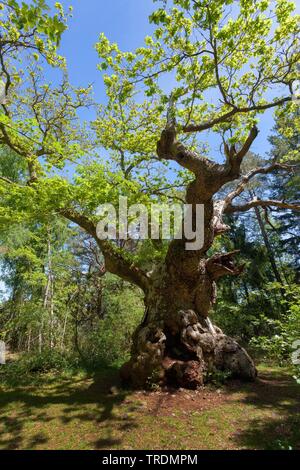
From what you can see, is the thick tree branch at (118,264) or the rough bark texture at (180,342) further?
the thick tree branch at (118,264)

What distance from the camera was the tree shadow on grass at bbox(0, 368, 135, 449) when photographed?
13.3 feet

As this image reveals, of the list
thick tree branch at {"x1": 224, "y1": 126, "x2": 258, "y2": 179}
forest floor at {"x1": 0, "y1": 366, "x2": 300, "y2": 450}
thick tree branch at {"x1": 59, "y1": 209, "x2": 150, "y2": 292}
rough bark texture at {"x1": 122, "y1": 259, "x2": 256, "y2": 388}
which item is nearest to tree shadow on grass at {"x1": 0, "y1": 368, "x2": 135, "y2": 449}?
forest floor at {"x1": 0, "y1": 366, "x2": 300, "y2": 450}

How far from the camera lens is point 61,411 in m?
5.06

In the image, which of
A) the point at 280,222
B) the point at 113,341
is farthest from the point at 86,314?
the point at 280,222

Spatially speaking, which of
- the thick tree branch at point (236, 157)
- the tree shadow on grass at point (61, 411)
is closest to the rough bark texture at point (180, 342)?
the tree shadow on grass at point (61, 411)

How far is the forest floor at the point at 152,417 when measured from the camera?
152 inches

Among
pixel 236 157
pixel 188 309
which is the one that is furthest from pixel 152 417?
pixel 236 157

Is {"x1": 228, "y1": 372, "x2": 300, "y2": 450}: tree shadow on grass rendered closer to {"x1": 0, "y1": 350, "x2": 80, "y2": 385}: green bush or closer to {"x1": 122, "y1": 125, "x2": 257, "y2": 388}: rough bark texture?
{"x1": 122, "y1": 125, "x2": 257, "y2": 388}: rough bark texture

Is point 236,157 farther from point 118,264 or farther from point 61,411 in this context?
point 61,411

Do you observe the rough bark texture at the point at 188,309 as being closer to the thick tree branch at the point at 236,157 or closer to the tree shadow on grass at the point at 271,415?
the thick tree branch at the point at 236,157

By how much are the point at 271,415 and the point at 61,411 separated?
3.56 meters

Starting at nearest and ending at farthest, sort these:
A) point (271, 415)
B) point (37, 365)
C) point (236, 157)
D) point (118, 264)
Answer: point (271, 415)
point (236, 157)
point (118, 264)
point (37, 365)

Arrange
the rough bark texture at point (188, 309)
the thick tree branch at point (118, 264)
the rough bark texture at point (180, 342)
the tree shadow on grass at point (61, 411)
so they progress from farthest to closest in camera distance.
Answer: the thick tree branch at point (118, 264) → the rough bark texture at point (180, 342) → the rough bark texture at point (188, 309) → the tree shadow on grass at point (61, 411)
